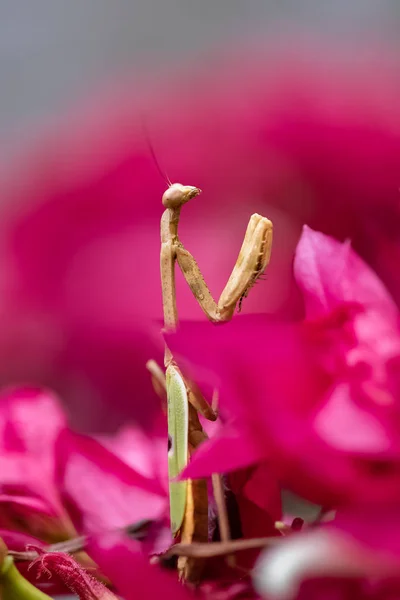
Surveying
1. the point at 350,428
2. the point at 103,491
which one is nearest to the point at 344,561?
the point at 350,428

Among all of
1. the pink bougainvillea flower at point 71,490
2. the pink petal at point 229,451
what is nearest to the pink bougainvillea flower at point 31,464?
the pink bougainvillea flower at point 71,490

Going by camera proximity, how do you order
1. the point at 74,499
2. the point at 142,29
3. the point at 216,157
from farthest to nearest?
the point at 142,29
the point at 216,157
the point at 74,499

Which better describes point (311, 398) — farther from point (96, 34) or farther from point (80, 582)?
point (96, 34)

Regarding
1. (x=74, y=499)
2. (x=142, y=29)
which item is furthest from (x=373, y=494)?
(x=142, y=29)

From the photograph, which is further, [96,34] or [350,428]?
[96,34]

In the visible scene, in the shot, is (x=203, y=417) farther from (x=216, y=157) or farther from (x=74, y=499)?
(x=216, y=157)

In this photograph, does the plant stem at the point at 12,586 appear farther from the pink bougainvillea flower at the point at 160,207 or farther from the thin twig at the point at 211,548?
the pink bougainvillea flower at the point at 160,207

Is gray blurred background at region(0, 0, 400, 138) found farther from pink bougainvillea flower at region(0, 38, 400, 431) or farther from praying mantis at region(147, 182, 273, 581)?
praying mantis at region(147, 182, 273, 581)
